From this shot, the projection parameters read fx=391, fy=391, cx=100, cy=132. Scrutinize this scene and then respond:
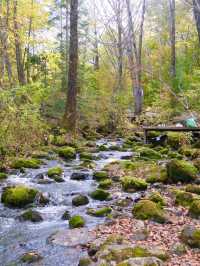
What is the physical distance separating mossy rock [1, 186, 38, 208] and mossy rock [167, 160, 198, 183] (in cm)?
328

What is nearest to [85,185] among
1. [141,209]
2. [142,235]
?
[141,209]

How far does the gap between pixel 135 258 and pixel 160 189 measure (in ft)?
13.2

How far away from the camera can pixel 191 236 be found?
213 inches

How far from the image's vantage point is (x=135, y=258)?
4.68 metres

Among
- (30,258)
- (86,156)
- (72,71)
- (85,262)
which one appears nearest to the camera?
(85,262)

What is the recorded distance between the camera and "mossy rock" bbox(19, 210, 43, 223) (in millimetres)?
6659

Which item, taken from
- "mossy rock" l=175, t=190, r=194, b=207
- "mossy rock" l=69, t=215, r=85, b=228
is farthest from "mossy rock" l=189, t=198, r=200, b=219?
"mossy rock" l=69, t=215, r=85, b=228

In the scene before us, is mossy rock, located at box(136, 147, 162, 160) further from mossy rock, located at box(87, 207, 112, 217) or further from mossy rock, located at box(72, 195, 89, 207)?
mossy rock, located at box(87, 207, 112, 217)

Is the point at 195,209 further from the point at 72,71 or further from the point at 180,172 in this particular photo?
the point at 72,71

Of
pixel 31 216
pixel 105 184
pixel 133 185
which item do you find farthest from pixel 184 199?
pixel 31 216

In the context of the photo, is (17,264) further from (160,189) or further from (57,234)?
(160,189)

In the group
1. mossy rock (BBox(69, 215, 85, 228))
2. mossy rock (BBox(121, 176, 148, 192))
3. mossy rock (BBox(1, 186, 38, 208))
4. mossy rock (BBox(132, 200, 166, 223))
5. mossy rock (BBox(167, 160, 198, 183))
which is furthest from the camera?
mossy rock (BBox(167, 160, 198, 183))

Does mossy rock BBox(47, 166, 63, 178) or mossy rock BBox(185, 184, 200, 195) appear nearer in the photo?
mossy rock BBox(185, 184, 200, 195)

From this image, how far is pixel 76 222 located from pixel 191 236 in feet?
6.09
